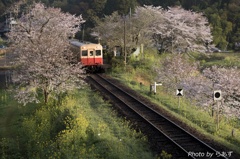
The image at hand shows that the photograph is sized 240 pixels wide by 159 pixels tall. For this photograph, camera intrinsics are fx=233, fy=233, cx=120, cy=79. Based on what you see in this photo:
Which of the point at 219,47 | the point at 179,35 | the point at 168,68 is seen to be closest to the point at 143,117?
the point at 168,68

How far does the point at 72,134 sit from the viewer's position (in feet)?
33.2

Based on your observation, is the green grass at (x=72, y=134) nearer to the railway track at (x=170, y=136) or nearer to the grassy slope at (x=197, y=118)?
the railway track at (x=170, y=136)

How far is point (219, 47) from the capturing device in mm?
49312

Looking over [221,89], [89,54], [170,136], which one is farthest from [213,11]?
[170,136]

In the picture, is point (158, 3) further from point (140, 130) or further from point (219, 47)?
point (140, 130)

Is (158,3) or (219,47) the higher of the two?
(158,3)

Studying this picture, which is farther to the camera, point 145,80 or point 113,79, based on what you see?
point 145,80

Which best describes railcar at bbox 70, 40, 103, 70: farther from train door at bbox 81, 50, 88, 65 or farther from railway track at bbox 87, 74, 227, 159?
railway track at bbox 87, 74, 227, 159

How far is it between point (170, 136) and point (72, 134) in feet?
14.2

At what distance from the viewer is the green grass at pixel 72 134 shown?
356 inches

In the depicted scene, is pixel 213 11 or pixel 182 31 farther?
pixel 213 11

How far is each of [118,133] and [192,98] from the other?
23.9 ft

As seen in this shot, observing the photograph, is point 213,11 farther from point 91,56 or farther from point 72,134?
point 72,134

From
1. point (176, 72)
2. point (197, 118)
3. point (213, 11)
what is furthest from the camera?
point (213, 11)
